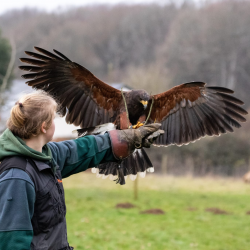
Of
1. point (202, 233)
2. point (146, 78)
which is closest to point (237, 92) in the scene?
point (146, 78)

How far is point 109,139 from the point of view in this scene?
241cm

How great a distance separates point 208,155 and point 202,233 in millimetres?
12334

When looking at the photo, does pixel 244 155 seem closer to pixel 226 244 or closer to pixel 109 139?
pixel 226 244

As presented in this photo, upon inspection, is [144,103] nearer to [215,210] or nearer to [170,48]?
[215,210]

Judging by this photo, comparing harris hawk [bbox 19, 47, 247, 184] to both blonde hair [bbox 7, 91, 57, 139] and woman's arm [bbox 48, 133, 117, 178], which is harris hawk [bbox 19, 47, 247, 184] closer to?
woman's arm [bbox 48, 133, 117, 178]

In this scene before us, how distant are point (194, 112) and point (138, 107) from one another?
81 centimetres

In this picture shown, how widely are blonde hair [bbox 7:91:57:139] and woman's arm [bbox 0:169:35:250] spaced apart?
28cm

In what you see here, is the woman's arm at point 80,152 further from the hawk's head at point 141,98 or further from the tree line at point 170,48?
the tree line at point 170,48

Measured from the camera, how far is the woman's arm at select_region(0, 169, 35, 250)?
1.62 metres

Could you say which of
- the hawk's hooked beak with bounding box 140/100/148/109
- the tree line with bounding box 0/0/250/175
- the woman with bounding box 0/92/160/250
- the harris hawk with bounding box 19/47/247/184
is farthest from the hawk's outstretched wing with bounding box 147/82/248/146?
the tree line with bounding box 0/0/250/175

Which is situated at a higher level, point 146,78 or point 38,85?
point 146,78

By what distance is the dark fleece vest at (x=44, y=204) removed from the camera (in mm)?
1755

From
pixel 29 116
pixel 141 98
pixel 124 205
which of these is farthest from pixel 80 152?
pixel 124 205

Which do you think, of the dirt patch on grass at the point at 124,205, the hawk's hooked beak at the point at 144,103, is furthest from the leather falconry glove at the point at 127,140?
the dirt patch on grass at the point at 124,205
